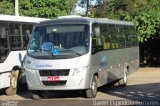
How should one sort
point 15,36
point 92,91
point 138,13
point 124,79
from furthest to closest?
point 138,13 → point 124,79 → point 15,36 → point 92,91

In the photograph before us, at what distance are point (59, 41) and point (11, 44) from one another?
8.51 ft

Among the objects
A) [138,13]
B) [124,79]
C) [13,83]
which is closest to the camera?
[13,83]

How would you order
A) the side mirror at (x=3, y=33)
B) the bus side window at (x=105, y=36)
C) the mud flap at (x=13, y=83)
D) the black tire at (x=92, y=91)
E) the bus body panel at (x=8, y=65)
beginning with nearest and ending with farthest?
the black tire at (x=92, y=91)
the bus body panel at (x=8, y=65)
the side mirror at (x=3, y=33)
the bus side window at (x=105, y=36)
the mud flap at (x=13, y=83)

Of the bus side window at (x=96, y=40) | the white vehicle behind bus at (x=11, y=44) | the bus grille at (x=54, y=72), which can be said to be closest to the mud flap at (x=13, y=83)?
the white vehicle behind bus at (x=11, y=44)

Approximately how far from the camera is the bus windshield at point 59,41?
14922 mm

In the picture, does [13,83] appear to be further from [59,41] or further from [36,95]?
[59,41]

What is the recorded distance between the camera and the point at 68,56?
1472 cm

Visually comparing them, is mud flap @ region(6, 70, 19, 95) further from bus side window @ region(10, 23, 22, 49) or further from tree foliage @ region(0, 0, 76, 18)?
tree foliage @ region(0, 0, 76, 18)

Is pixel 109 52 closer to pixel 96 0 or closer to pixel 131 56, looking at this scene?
pixel 131 56

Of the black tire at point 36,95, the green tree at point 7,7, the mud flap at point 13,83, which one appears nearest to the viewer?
the black tire at point 36,95

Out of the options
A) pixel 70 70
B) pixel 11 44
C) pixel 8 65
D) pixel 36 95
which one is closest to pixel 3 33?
pixel 11 44

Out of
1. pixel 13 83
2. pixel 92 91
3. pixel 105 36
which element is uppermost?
pixel 105 36

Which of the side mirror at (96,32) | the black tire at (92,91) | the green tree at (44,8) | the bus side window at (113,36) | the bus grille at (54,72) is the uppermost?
the green tree at (44,8)

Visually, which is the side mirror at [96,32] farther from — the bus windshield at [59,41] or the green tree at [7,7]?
the green tree at [7,7]
